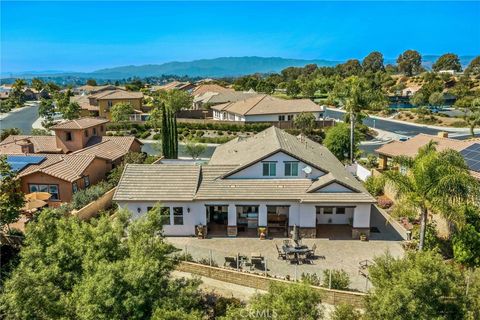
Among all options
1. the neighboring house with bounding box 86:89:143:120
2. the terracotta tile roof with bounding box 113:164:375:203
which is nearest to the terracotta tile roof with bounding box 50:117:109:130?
the terracotta tile roof with bounding box 113:164:375:203

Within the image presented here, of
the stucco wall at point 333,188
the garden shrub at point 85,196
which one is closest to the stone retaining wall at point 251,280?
the stucco wall at point 333,188

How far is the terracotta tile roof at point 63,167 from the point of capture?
3153cm

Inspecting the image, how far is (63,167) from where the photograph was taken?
33062 mm

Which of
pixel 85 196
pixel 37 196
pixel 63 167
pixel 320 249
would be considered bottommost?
pixel 320 249

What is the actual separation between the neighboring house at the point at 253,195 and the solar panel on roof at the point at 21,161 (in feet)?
38.7

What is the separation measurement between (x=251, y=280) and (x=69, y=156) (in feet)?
78.2

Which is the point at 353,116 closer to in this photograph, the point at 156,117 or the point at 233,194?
the point at 233,194

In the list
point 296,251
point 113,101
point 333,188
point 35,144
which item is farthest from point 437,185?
point 113,101

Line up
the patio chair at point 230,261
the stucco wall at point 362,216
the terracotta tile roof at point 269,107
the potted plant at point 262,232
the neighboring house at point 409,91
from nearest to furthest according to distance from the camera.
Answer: the patio chair at point 230,261 → the stucco wall at point 362,216 → the potted plant at point 262,232 → the terracotta tile roof at point 269,107 → the neighboring house at point 409,91

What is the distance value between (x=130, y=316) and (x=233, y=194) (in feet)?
45.6

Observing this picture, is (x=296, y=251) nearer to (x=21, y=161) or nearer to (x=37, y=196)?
(x=37, y=196)

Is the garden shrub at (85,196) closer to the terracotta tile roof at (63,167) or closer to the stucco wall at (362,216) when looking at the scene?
the terracotta tile roof at (63,167)

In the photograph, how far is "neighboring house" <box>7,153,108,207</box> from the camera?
31.6 metres

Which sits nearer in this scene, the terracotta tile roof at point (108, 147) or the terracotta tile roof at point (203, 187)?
the terracotta tile roof at point (203, 187)
